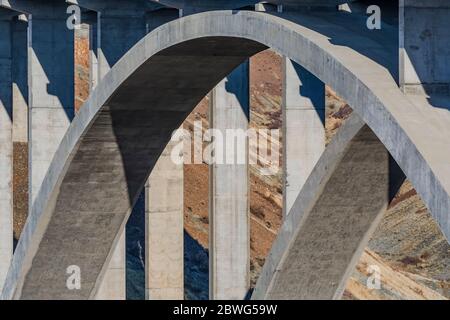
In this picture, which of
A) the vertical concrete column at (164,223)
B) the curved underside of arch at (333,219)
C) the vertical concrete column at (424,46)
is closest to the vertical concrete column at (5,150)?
the vertical concrete column at (164,223)

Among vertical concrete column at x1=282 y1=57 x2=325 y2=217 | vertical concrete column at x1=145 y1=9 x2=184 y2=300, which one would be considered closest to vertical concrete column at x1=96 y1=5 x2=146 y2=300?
vertical concrete column at x1=145 y1=9 x2=184 y2=300

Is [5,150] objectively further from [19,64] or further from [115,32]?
[115,32]

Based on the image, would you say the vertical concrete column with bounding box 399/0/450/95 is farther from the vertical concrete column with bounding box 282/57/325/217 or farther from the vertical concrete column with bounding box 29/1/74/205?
the vertical concrete column with bounding box 29/1/74/205

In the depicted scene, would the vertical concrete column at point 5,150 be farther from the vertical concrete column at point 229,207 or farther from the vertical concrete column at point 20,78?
the vertical concrete column at point 229,207

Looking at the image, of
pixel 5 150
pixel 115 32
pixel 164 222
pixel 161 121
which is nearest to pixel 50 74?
pixel 115 32
